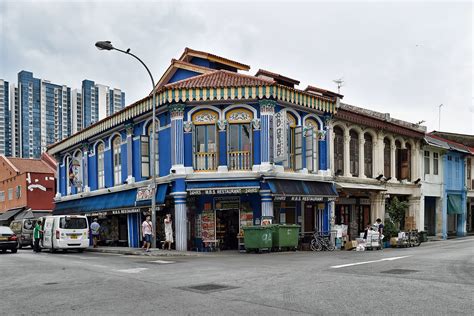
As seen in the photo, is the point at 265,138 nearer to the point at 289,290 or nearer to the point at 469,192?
the point at 289,290

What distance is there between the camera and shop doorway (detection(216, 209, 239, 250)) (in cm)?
2388

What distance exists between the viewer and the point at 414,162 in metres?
33.6

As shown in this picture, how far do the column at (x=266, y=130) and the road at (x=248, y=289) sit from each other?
784cm

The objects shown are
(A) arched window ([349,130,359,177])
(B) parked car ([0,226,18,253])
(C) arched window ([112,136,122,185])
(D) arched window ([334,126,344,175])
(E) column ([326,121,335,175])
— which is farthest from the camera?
(C) arched window ([112,136,122,185])

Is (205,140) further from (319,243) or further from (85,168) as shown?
(85,168)

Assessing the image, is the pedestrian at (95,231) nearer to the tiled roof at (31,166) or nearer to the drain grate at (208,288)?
the drain grate at (208,288)

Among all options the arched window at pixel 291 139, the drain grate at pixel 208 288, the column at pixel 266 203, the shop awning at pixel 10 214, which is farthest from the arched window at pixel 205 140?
the shop awning at pixel 10 214

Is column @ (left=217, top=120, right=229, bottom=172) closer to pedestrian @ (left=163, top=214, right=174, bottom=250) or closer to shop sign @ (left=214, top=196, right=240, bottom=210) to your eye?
shop sign @ (left=214, top=196, right=240, bottom=210)

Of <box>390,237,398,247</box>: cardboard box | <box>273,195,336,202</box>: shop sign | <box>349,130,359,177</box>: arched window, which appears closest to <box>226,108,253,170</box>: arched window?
<box>273,195,336,202</box>: shop sign

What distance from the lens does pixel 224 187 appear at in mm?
22656

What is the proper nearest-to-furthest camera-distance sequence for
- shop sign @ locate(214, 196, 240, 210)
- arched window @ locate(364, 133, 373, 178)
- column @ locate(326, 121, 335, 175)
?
shop sign @ locate(214, 196, 240, 210), column @ locate(326, 121, 335, 175), arched window @ locate(364, 133, 373, 178)

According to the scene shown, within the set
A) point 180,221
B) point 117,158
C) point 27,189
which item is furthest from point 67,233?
point 27,189

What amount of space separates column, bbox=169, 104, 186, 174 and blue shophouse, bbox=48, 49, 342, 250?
0.15 feet

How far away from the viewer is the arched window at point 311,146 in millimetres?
24641
